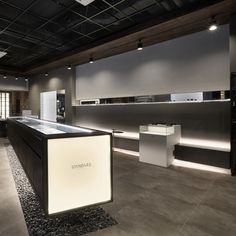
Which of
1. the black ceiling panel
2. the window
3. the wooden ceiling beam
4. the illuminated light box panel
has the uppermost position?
the black ceiling panel

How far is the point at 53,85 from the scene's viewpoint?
31.8ft

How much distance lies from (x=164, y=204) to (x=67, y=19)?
14.9ft

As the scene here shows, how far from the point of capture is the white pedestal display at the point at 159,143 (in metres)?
Answer: 4.62

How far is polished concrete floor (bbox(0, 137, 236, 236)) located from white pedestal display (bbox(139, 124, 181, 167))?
0.46 metres

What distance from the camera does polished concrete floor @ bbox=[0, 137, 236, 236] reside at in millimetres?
2198

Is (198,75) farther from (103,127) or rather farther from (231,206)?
(103,127)

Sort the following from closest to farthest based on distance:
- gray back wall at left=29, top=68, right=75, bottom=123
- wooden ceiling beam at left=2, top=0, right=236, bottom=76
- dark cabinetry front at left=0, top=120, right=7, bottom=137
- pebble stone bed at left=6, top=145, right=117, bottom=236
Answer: pebble stone bed at left=6, top=145, right=117, bottom=236, wooden ceiling beam at left=2, top=0, right=236, bottom=76, gray back wall at left=29, top=68, right=75, bottom=123, dark cabinetry front at left=0, top=120, right=7, bottom=137

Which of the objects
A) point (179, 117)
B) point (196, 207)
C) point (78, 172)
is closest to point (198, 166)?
point (179, 117)

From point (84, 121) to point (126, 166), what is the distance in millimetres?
4098

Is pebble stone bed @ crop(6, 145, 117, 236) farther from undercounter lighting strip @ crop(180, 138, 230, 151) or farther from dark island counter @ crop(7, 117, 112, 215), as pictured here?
undercounter lighting strip @ crop(180, 138, 230, 151)

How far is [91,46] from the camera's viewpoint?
627 centimetres

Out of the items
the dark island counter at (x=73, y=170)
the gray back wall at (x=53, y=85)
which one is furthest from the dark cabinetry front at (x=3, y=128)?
the dark island counter at (x=73, y=170)

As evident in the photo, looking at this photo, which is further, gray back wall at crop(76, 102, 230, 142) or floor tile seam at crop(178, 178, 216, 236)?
gray back wall at crop(76, 102, 230, 142)

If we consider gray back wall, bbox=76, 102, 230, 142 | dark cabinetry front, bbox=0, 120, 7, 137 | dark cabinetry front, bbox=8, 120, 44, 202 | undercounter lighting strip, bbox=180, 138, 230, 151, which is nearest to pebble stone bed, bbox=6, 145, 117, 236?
dark cabinetry front, bbox=8, 120, 44, 202
